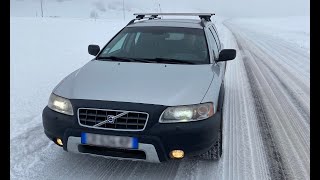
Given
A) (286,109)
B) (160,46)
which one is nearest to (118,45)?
(160,46)

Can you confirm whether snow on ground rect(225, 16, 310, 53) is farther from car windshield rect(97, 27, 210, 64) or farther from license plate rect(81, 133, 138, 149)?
license plate rect(81, 133, 138, 149)

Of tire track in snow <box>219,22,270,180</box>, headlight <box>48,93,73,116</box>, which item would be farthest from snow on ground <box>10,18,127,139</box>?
tire track in snow <box>219,22,270,180</box>

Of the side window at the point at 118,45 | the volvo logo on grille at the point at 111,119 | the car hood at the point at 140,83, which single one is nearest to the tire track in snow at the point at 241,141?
the car hood at the point at 140,83

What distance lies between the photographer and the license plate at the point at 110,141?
11.2ft

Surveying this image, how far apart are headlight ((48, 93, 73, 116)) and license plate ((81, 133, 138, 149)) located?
33 centimetres

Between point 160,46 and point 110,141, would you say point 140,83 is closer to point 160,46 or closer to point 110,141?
point 110,141

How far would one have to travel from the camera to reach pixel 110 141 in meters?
3.46

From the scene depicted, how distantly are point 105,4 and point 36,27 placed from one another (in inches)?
4331

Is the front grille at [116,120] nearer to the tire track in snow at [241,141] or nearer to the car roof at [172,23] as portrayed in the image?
the tire track in snow at [241,141]

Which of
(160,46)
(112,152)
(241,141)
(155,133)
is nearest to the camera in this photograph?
(155,133)

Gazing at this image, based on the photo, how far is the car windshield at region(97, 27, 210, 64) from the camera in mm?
4789

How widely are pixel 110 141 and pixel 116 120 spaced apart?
22cm

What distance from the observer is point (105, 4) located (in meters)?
121

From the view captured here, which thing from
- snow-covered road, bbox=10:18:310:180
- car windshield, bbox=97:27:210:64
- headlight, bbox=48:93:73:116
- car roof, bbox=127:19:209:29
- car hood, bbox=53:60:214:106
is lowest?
snow-covered road, bbox=10:18:310:180
